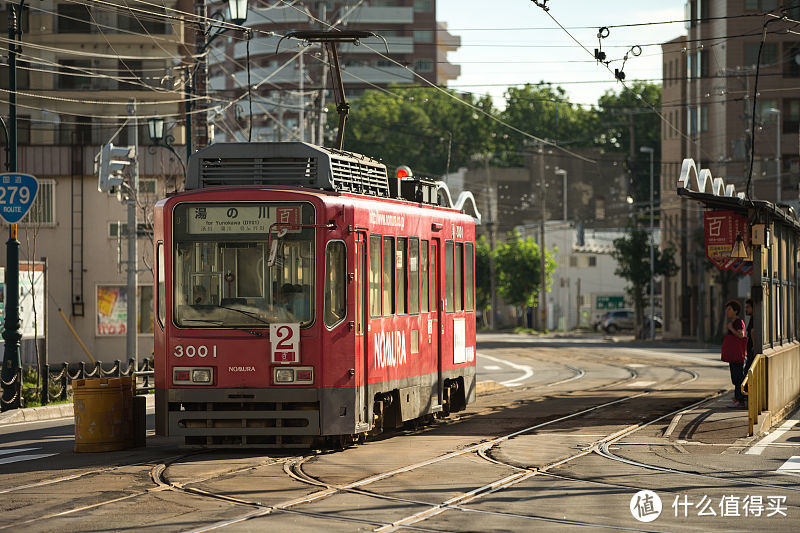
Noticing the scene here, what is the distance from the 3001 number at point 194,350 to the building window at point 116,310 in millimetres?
27361

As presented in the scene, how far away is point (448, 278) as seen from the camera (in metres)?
20.5

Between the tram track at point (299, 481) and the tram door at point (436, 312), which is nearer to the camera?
the tram track at point (299, 481)

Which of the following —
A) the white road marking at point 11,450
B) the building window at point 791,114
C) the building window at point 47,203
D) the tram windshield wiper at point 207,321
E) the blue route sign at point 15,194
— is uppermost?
the building window at point 791,114

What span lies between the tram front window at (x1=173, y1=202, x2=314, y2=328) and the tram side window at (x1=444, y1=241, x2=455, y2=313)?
4.39 m

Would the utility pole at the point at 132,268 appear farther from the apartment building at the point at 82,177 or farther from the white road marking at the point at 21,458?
the white road marking at the point at 21,458

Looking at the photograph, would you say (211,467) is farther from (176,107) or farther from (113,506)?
(176,107)

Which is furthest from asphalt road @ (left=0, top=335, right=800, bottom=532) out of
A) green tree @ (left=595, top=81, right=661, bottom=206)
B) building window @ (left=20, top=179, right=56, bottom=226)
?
green tree @ (left=595, top=81, right=661, bottom=206)

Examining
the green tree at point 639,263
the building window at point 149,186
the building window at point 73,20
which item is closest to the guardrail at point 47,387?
the building window at point 149,186

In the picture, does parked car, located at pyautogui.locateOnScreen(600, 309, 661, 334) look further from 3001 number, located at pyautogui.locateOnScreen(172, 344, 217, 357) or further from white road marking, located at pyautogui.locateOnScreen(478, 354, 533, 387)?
3001 number, located at pyautogui.locateOnScreen(172, 344, 217, 357)

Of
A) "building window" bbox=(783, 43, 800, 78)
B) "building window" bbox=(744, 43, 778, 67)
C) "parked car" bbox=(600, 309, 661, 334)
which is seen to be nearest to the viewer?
"building window" bbox=(783, 43, 800, 78)

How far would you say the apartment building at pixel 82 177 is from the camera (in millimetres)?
43438

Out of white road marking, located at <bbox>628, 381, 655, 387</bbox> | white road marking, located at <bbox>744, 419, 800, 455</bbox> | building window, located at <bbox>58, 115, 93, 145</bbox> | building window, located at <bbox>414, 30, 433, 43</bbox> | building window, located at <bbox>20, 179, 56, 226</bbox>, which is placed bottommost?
white road marking, located at <bbox>628, 381, 655, 387</bbox>

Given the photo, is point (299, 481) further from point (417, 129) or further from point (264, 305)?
point (417, 129)

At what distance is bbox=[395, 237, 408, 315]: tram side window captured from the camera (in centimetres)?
1822
